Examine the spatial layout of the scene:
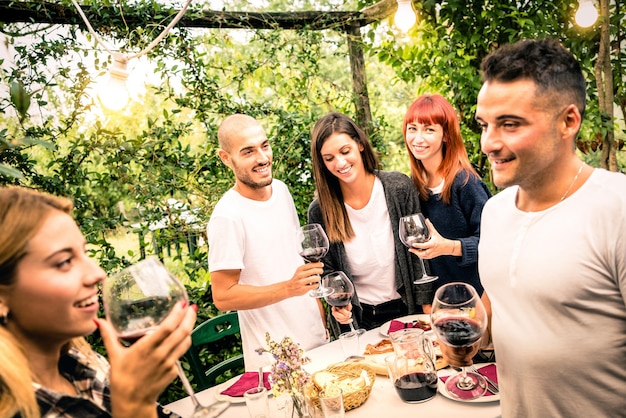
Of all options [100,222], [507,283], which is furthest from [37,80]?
[507,283]

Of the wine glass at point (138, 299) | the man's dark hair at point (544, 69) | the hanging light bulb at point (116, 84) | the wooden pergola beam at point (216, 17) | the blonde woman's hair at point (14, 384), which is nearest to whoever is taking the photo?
the blonde woman's hair at point (14, 384)

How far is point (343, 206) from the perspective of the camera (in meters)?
2.60

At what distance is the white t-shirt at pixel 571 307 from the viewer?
1.13 m

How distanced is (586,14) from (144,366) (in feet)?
13.1

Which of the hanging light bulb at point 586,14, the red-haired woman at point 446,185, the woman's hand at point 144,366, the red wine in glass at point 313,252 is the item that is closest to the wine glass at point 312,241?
the red wine in glass at point 313,252

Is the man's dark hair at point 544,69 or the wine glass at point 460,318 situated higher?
the man's dark hair at point 544,69

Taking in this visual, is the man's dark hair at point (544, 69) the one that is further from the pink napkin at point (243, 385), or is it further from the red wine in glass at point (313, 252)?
the pink napkin at point (243, 385)

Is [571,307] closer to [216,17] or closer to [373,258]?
[373,258]

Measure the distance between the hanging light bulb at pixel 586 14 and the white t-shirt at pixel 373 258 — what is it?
2.44 metres

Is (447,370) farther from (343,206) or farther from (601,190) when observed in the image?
(343,206)

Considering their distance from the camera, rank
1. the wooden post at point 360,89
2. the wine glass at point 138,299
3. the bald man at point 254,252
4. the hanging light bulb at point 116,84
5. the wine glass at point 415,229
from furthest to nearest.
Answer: the wooden post at point 360,89 → the hanging light bulb at point 116,84 → the bald man at point 254,252 → the wine glass at point 415,229 → the wine glass at point 138,299

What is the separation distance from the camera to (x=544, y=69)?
1232 millimetres

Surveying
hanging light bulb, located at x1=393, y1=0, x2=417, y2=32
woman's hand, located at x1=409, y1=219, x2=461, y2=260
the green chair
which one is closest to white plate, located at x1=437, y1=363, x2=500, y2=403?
woman's hand, located at x1=409, y1=219, x2=461, y2=260

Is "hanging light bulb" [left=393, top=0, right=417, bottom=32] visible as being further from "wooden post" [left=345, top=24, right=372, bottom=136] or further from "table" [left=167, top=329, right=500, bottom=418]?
"table" [left=167, top=329, right=500, bottom=418]
